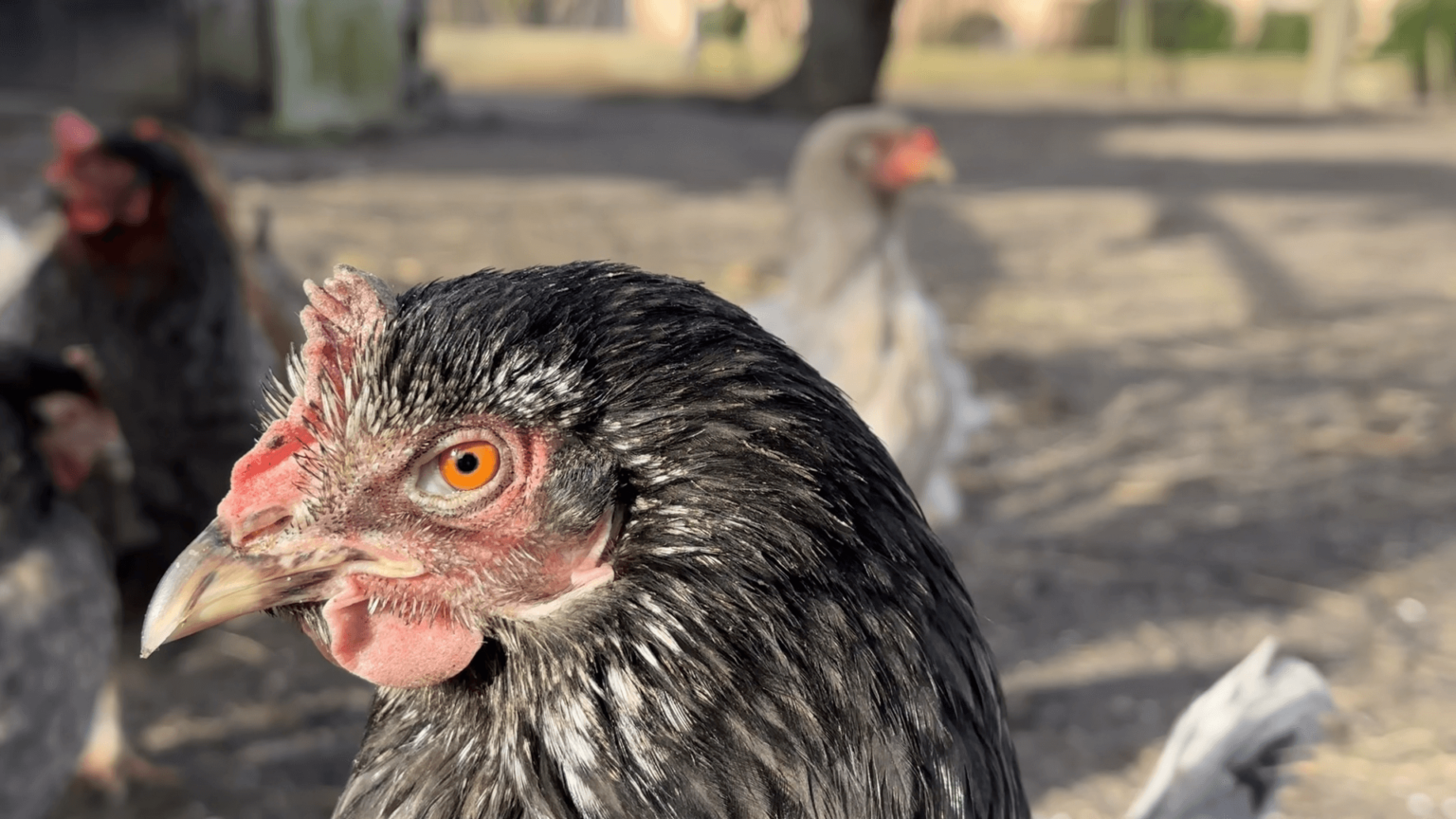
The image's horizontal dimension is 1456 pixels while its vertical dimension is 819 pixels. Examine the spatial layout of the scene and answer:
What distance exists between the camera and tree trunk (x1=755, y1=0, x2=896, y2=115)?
16828mm

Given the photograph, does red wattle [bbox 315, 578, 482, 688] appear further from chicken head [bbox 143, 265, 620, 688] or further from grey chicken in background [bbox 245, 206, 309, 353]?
grey chicken in background [bbox 245, 206, 309, 353]

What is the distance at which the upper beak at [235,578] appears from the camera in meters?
1.24

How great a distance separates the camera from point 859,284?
171 inches

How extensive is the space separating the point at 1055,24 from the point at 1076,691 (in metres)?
31.1

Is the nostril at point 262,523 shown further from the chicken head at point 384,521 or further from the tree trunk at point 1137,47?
the tree trunk at point 1137,47

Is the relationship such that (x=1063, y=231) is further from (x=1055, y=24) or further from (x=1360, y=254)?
(x=1055, y=24)

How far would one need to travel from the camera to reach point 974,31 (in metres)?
34.0

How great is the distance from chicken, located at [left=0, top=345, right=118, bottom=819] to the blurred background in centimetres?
55

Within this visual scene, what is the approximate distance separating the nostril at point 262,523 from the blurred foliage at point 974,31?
1361 inches

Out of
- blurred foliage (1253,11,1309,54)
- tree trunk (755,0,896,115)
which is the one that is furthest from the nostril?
blurred foliage (1253,11,1309,54)

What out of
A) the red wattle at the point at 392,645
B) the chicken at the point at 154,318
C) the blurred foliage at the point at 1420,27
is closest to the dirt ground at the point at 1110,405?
the chicken at the point at 154,318

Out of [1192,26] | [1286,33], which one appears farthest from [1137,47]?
[1286,33]

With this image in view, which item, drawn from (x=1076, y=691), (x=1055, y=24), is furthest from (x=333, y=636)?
(x=1055, y=24)

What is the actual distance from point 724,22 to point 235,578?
104ft
